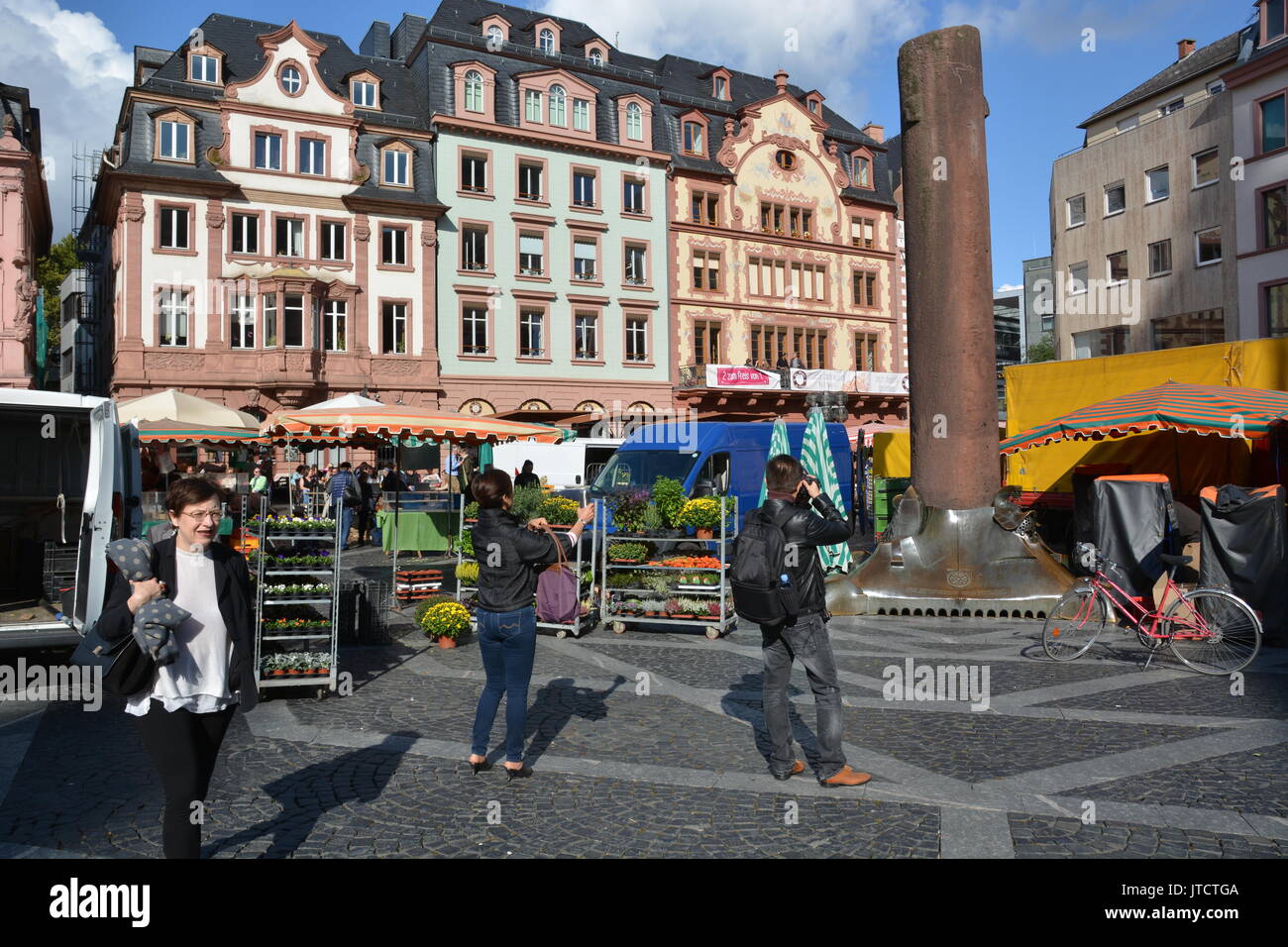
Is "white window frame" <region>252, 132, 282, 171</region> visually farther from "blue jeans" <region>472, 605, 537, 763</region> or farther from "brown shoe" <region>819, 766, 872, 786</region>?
"brown shoe" <region>819, 766, 872, 786</region>

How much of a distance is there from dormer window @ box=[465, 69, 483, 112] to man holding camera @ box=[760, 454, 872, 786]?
3600 centimetres

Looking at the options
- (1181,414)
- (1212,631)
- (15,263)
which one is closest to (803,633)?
(1212,631)

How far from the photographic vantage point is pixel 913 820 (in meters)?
5.29

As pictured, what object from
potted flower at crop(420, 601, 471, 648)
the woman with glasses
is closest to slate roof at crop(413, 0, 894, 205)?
potted flower at crop(420, 601, 471, 648)

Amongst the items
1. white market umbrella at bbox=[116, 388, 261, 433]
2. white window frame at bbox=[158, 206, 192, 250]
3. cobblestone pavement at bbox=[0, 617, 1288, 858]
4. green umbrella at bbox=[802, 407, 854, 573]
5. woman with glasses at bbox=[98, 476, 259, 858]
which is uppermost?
white window frame at bbox=[158, 206, 192, 250]

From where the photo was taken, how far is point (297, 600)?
28.8ft

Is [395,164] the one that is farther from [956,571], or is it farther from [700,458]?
[956,571]

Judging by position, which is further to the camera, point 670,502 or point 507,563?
point 670,502

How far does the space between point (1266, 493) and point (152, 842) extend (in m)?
10.5

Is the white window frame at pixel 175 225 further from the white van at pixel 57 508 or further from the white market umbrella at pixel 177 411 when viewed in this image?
the white van at pixel 57 508

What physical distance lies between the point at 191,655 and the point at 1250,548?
10.2 metres

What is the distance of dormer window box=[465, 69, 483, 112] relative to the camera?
38688mm

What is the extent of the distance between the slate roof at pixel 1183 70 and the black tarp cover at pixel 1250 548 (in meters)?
33.0
